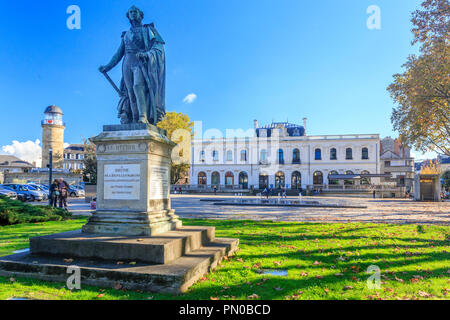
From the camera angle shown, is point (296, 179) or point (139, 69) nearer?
point (139, 69)

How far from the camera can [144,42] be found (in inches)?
263

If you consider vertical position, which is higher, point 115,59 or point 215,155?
point 215,155

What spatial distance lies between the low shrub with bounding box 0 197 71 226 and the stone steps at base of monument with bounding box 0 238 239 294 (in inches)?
285

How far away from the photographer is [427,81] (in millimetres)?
15594

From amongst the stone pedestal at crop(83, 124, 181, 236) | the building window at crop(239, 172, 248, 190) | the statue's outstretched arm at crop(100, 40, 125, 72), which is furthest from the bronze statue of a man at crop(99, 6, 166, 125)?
the building window at crop(239, 172, 248, 190)

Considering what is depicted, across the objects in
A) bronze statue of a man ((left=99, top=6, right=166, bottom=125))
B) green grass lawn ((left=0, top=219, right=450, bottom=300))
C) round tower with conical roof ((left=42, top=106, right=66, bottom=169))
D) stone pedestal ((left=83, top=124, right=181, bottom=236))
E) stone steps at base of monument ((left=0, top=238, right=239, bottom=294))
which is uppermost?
round tower with conical roof ((left=42, top=106, right=66, bottom=169))

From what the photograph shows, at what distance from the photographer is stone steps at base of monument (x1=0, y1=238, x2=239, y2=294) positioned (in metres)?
3.98

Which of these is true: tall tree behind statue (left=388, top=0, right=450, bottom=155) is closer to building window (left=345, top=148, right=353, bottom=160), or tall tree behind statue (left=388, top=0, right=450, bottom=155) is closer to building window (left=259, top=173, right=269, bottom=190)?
building window (left=345, top=148, right=353, bottom=160)

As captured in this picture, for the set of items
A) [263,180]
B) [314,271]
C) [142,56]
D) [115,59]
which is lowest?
[314,271]

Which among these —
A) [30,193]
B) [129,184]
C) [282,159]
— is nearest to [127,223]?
[129,184]

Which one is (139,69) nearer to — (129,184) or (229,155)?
(129,184)

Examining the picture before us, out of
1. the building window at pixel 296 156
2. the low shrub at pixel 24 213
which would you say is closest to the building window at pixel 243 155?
the building window at pixel 296 156

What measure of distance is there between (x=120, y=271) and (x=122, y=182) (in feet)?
→ 6.84
